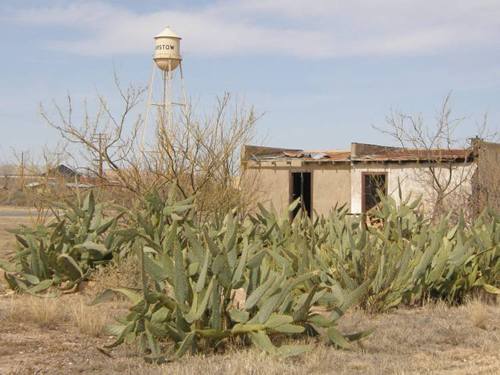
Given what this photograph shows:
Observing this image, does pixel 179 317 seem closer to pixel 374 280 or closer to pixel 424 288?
pixel 374 280

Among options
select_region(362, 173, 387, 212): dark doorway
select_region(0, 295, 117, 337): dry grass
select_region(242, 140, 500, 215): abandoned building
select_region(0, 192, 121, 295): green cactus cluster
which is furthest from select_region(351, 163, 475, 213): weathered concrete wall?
select_region(0, 295, 117, 337): dry grass

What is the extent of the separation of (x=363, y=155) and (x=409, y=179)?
5.93 ft

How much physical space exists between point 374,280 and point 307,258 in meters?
0.88

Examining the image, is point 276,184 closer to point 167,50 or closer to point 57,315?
point 167,50

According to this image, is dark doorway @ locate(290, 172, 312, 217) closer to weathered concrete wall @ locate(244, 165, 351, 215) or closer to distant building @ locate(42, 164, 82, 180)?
weathered concrete wall @ locate(244, 165, 351, 215)

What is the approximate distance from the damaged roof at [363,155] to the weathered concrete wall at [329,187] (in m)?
0.38

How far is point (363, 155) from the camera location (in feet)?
77.5

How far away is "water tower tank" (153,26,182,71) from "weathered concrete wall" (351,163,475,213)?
7837 mm

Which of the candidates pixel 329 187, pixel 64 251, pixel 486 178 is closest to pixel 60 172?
pixel 64 251

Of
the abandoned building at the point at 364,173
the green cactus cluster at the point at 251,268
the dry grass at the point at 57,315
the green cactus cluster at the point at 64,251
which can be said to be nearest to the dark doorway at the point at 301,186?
the abandoned building at the point at 364,173

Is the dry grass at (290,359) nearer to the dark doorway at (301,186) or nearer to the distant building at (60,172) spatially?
the distant building at (60,172)

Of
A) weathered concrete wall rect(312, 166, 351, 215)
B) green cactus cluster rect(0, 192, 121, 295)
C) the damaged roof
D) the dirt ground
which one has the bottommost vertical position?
the dirt ground

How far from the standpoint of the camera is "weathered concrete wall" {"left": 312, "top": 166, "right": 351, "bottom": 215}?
23625mm

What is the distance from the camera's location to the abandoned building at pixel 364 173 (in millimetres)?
20812
